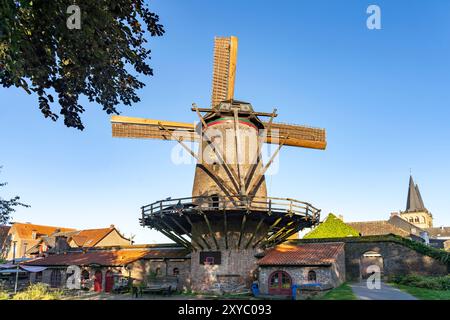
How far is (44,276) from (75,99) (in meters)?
26.1

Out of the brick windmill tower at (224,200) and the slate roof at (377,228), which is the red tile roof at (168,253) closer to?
the brick windmill tower at (224,200)

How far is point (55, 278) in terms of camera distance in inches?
1120

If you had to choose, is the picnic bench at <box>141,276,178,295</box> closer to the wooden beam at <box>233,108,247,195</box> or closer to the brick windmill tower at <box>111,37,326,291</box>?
the brick windmill tower at <box>111,37,326,291</box>

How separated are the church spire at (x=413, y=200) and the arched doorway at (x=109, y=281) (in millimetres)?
72500

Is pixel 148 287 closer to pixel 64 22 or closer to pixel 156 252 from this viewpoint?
pixel 156 252

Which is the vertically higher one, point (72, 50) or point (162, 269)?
point (72, 50)

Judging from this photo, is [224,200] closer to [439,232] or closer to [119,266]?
[119,266]

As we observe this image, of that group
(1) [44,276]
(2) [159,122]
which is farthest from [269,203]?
(1) [44,276]

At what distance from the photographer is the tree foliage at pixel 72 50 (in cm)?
670

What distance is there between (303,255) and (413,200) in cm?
7231

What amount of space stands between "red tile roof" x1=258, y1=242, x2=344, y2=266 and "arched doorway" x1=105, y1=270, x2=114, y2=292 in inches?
473

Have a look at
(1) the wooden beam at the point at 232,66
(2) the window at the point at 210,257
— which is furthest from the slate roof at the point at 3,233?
(1) the wooden beam at the point at 232,66

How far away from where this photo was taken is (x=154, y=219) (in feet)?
62.6

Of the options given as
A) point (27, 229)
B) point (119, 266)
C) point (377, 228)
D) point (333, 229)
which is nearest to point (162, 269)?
point (119, 266)
